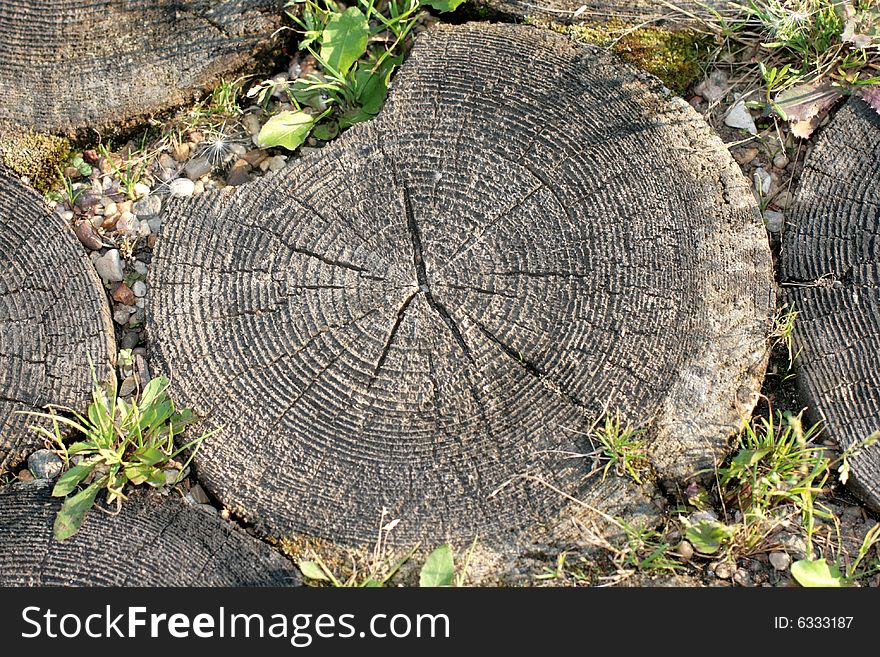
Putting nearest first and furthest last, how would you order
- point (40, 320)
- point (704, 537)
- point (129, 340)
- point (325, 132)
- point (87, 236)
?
1. point (704, 537)
2. point (40, 320)
3. point (129, 340)
4. point (87, 236)
5. point (325, 132)

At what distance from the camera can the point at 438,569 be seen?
2.19m

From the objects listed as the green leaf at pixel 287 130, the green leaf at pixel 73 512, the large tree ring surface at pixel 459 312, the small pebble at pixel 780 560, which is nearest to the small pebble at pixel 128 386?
the large tree ring surface at pixel 459 312

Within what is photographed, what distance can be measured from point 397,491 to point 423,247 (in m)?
0.71

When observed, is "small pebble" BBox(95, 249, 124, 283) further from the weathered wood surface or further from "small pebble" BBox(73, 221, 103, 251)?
the weathered wood surface

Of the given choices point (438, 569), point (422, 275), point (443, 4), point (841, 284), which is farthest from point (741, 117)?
point (438, 569)

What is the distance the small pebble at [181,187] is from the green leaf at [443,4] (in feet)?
3.29

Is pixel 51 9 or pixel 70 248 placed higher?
pixel 51 9

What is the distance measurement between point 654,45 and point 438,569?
1.83 meters

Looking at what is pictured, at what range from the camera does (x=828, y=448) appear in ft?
7.83

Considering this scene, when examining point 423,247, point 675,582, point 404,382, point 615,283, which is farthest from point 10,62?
point 675,582

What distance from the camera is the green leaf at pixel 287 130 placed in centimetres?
273

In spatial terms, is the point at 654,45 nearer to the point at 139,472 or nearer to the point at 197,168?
the point at 197,168

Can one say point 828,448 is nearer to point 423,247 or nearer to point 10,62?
point 423,247

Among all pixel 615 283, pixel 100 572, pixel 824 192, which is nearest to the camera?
pixel 100 572
